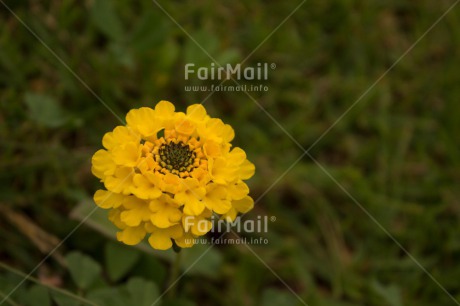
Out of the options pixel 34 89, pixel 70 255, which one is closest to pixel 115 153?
pixel 70 255

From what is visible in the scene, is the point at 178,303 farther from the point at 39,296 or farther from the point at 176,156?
the point at 176,156

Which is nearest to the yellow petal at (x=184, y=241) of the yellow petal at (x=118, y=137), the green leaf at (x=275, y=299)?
the yellow petal at (x=118, y=137)

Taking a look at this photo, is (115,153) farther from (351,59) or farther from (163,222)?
(351,59)

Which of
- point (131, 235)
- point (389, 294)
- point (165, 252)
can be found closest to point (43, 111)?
point (165, 252)

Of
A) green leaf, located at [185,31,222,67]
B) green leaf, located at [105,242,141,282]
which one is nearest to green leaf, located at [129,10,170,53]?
green leaf, located at [185,31,222,67]

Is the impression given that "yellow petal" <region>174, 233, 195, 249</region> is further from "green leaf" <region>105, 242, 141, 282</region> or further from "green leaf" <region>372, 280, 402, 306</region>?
"green leaf" <region>372, 280, 402, 306</region>

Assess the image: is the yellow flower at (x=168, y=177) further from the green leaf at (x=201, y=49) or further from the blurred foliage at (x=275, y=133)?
the green leaf at (x=201, y=49)
